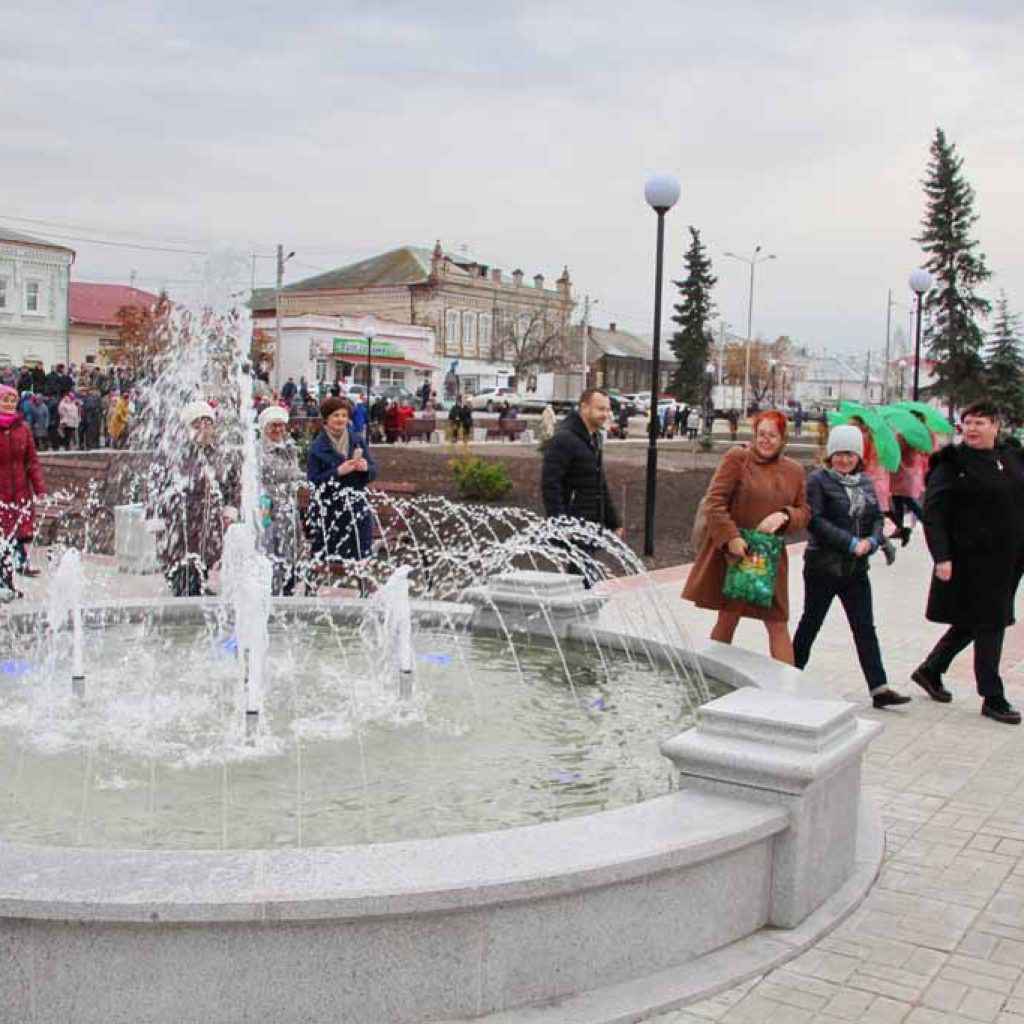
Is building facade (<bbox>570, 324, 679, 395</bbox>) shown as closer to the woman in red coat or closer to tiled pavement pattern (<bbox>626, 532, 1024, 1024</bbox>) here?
the woman in red coat

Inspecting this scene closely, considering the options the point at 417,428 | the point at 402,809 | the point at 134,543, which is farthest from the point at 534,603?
the point at 417,428

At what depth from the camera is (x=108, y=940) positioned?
3215mm

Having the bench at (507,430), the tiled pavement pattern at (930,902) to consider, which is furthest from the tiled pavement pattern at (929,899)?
the bench at (507,430)

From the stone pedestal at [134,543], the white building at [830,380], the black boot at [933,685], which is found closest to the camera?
the black boot at [933,685]

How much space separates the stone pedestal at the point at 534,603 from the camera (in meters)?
7.97

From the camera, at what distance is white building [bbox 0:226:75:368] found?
59062 millimetres

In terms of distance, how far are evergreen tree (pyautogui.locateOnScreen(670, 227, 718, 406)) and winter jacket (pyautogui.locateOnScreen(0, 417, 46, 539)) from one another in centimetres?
4954

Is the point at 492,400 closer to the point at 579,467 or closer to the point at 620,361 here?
the point at 620,361

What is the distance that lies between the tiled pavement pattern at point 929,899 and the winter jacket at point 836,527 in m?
0.96

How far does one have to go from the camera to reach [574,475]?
8.49 metres

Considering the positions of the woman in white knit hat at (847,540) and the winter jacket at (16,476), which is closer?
the woman in white knit hat at (847,540)

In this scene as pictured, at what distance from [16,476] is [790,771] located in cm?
807

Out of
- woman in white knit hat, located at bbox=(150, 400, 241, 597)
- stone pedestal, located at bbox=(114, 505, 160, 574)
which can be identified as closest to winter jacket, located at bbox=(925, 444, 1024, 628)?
woman in white knit hat, located at bbox=(150, 400, 241, 597)

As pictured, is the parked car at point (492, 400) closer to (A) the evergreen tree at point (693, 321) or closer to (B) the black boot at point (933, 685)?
(A) the evergreen tree at point (693, 321)
